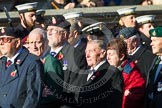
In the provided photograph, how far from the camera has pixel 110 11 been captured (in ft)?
47.1

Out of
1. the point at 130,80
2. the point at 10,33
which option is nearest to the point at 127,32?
the point at 130,80

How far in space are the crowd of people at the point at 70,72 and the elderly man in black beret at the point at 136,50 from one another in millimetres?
175

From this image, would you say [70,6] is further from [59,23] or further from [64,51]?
[64,51]

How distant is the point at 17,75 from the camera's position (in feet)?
36.0

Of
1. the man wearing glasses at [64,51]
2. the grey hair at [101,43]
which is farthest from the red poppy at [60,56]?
the grey hair at [101,43]

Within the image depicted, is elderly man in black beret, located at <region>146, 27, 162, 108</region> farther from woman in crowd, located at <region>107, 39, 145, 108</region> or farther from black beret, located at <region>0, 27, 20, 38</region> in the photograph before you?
black beret, located at <region>0, 27, 20, 38</region>

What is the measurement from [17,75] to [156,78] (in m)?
1.89

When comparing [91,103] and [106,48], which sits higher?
[106,48]

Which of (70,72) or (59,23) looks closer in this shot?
(70,72)

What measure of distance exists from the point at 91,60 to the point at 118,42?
0.48 meters

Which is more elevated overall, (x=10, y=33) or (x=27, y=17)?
(x=10, y=33)

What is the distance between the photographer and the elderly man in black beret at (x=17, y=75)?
10.7 metres

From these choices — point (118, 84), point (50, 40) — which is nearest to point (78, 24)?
point (50, 40)

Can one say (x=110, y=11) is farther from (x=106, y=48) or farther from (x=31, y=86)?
(x=31, y=86)
